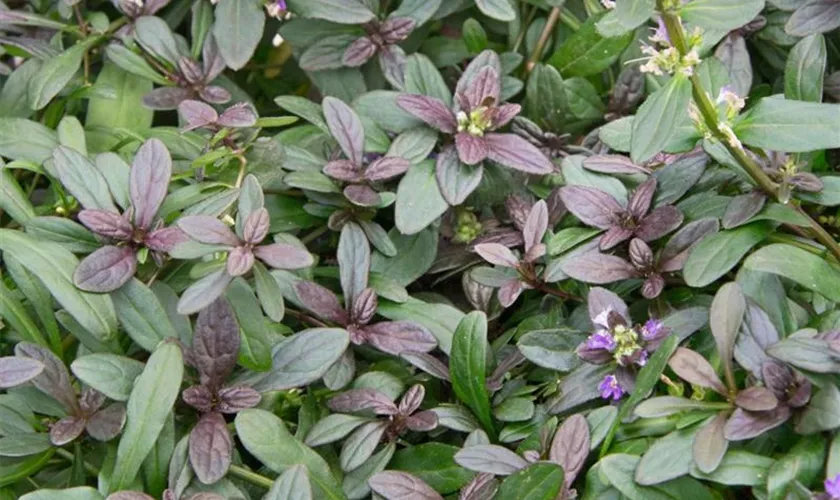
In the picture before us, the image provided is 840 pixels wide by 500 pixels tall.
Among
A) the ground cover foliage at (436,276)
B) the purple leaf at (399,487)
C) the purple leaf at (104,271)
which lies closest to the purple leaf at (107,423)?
the ground cover foliage at (436,276)

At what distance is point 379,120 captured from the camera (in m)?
1.23

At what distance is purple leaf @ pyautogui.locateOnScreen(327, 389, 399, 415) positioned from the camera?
101cm

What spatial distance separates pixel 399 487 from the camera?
0.94m

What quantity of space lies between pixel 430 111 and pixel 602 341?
34 centimetres

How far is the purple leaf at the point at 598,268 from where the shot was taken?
40.7 inches

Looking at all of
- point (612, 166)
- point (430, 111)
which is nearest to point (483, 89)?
point (430, 111)

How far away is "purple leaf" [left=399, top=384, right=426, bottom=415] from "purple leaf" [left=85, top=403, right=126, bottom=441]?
0.27 meters

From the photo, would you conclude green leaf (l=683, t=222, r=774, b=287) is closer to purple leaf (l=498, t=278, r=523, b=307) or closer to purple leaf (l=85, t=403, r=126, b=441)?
purple leaf (l=498, t=278, r=523, b=307)

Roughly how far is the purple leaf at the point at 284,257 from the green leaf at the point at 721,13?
1.35ft

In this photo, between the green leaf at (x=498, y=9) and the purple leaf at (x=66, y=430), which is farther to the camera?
the green leaf at (x=498, y=9)

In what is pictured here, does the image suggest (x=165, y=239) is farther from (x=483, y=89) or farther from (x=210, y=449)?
(x=483, y=89)

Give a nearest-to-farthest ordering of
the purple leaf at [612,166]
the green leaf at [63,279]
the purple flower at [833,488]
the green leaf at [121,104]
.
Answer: the purple flower at [833,488] < the green leaf at [63,279] < the purple leaf at [612,166] < the green leaf at [121,104]

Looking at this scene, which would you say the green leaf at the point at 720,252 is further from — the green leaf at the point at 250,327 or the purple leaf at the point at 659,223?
the green leaf at the point at 250,327

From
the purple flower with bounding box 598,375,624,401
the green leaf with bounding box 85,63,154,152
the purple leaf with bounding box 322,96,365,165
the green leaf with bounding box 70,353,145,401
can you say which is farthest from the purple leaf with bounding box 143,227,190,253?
the purple flower with bounding box 598,375,624,401
